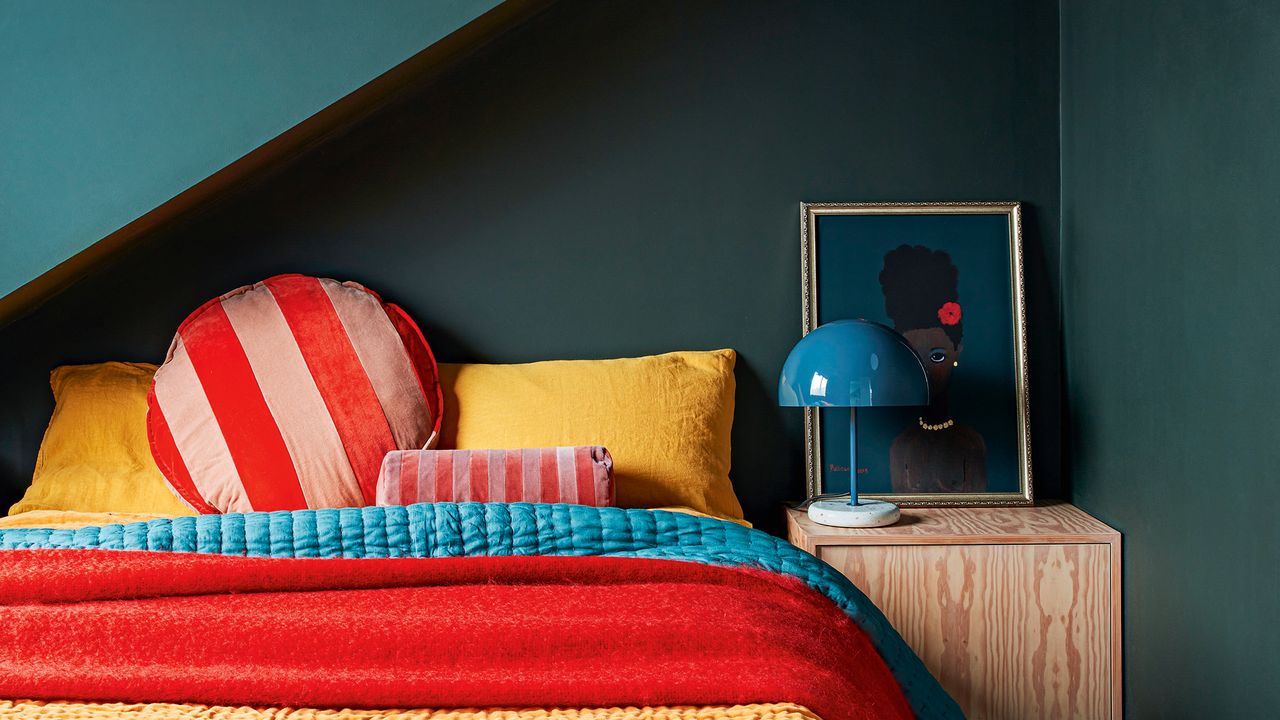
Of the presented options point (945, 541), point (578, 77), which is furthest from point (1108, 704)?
point (578, 77)

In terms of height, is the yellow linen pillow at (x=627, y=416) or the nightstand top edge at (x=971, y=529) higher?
the yellow linen pillow at (x=627, y=416)

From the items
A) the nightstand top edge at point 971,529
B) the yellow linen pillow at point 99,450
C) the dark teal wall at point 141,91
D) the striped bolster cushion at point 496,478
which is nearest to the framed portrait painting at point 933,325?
the nightstand top edge at point 971,529

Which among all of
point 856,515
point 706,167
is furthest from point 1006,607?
point 706,167

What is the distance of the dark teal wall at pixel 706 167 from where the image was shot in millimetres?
2463

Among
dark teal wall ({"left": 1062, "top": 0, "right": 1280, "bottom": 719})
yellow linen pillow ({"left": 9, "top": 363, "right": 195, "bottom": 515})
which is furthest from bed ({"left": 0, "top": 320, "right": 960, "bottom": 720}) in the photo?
dark teal wall ({"left": 1062, "top": 0, "right": 1280, "bottom": 719})

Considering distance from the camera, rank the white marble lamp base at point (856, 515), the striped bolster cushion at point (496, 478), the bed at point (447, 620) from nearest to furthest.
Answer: the bed at point (447, 620) < the striped bolster cushion at point (496, 478) < the white marble lamp base at point (856, 515)

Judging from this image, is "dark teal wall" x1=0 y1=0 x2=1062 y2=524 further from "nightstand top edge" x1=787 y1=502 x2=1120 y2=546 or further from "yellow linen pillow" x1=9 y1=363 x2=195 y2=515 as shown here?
"yellow linen pillow" x1=9 y1=363 x2=195 y2=515

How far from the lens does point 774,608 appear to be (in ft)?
4.37

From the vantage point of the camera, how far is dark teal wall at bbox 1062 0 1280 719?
5.27 feet

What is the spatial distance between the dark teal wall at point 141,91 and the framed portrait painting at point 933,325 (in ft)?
4.09

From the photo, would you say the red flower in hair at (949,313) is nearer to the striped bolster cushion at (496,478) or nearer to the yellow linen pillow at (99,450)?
the striped bolster cushion at (496,478)

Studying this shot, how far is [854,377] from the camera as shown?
80.2 inches

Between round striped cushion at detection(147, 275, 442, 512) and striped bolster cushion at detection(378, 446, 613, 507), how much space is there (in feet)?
0.76

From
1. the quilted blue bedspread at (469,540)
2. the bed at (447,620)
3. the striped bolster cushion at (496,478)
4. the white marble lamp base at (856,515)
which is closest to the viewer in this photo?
the bed at (447,620)
